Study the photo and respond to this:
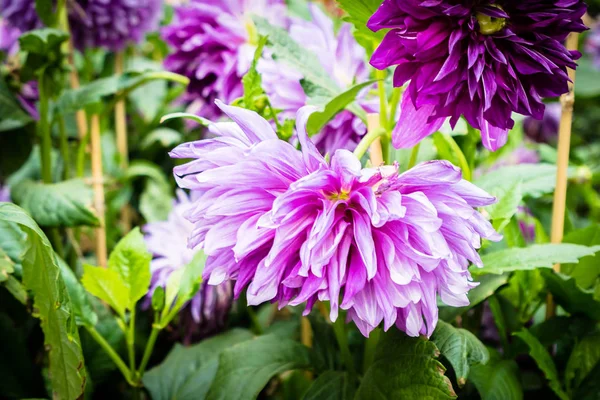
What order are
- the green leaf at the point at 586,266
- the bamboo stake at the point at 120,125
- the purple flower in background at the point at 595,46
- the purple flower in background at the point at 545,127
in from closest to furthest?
the green leaf at the point at 586,266 < the bamboo stake at the point at 120,125 < the purple flower in background at the point at 545,127 < the purple flower in background at the point at 595,46

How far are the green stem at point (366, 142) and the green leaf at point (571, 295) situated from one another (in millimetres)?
223

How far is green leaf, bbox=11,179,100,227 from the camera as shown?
0.66m

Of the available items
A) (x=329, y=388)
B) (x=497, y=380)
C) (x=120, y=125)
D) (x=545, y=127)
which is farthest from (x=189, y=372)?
(x=545, y=127)

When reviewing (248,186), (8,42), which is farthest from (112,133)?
(248,186)

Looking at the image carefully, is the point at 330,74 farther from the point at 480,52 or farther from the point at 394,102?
the point at 480,52

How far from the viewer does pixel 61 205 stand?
663 mm

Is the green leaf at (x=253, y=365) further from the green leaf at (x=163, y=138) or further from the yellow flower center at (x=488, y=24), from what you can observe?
the green leaf at (x=163, y=138)

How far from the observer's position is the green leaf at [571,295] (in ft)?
1.73

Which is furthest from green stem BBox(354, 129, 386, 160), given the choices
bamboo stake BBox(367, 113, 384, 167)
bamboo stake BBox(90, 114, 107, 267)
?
bamboo stake BBox(90, 114, 107, 267)

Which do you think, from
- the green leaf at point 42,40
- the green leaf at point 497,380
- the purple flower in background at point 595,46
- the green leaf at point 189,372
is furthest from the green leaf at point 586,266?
the purple flower in background at point 595,46

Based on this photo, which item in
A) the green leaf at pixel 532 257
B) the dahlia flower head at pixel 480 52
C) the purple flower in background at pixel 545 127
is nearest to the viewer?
the dahlia flower head at pixel 480 52

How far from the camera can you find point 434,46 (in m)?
0.38

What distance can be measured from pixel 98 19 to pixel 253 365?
0.54m

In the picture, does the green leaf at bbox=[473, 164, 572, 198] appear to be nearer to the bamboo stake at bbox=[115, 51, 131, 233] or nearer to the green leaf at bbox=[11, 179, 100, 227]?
the green leaf at bbox=[11, 179, 100, 227]
